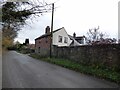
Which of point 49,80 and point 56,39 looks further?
point 56,39

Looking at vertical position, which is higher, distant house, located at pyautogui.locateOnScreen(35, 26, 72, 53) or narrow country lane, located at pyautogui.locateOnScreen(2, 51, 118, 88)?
distant house, located at pyautogui.locateOnScreen(35, 26, 72, 53)

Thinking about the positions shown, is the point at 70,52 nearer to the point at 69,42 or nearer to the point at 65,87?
the point at 65,87

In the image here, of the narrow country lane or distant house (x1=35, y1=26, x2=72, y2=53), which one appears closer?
the narrow country lane

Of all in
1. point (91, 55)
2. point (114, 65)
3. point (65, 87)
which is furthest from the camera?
point (91, 55)

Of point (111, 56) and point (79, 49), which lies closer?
point (111, 56)

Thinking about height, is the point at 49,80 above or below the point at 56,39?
below

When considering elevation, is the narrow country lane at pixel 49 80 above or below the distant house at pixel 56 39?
below

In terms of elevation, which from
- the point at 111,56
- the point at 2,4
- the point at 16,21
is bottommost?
the point at 111,56

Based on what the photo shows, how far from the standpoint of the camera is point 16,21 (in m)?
7.36

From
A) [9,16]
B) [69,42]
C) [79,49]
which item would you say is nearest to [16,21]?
[9,16]

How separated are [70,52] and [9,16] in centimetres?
1971

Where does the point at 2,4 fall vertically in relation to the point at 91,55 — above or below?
above

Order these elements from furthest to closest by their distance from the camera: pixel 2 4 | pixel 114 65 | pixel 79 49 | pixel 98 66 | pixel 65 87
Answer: pixel 79 49 → pixel 98 66 → pixel 114 65 → pixel 65 87 → pixel 2 4

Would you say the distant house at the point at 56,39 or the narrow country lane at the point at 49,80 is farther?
the distant house at the point at 56,39
